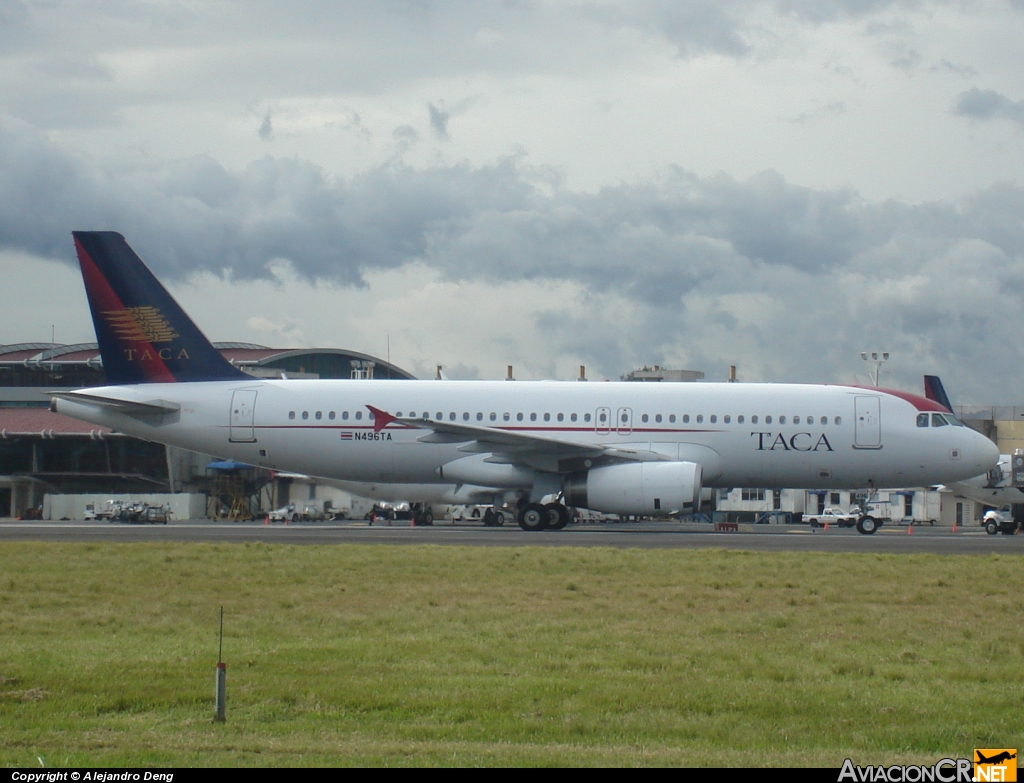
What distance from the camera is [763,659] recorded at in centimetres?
992

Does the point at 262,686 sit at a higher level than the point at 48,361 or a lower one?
lower

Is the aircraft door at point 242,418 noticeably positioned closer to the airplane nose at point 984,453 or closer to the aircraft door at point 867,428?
the aircraft door at point 867,428

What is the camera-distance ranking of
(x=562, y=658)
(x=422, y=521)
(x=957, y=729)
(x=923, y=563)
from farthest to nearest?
(x=422, y=521)
(x=923, y=563)
(x=562, y=658)
(x=957, y=729)

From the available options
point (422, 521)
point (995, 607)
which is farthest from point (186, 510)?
point (995, 607)

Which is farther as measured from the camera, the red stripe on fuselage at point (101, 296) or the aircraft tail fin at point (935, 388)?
the aircraft tail fin at point (935, 388)

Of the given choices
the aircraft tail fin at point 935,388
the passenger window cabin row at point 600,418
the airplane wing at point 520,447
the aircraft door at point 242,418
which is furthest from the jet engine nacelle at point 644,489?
the aircraft tail fin at point 935,388

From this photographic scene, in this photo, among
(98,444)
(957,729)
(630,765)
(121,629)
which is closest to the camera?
(630,765)

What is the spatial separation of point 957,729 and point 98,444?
200ft

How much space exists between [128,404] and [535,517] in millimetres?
11250

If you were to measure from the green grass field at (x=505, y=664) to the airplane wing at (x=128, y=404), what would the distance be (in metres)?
13.5

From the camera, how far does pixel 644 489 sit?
2800 centimetres

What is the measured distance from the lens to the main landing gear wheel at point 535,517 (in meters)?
29.9

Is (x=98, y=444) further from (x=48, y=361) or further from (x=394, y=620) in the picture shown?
(x=394, y=620)

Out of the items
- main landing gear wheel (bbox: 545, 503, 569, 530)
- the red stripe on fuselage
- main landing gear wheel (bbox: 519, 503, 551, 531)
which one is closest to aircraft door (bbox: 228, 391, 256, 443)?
the red stripe on fuselage
